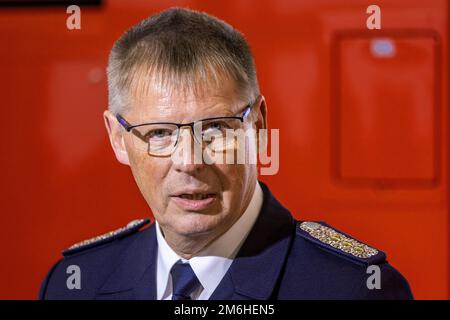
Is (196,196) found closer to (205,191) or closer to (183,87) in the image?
(205,191)

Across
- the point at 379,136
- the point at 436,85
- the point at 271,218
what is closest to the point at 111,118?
the point at 271,218

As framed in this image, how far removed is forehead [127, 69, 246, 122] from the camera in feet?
3.57

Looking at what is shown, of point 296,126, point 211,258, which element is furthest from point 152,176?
point 296,126

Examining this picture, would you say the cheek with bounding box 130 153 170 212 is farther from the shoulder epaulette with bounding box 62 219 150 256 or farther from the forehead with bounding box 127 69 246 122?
the shoulder epaulette with bounding box 62 219 150 256

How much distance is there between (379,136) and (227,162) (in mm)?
659

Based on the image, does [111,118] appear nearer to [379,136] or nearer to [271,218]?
[271,218]

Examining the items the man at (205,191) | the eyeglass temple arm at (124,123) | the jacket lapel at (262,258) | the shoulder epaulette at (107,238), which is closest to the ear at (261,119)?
the man at (205,191)

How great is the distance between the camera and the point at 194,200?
3.65 feet

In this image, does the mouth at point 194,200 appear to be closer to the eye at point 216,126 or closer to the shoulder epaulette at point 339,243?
the eye at point 216,126

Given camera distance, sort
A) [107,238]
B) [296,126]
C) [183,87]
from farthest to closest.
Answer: [296,126]
[107,238]
[183,87]

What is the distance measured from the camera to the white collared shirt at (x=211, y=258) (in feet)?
3.88

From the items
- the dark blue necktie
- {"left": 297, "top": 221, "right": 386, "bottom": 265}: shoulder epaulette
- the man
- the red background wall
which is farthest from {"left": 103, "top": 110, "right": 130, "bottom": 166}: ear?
the red background wall

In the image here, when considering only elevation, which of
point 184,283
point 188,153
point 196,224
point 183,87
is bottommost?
point 184,283

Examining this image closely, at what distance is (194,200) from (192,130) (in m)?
0.12
